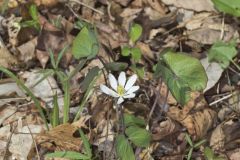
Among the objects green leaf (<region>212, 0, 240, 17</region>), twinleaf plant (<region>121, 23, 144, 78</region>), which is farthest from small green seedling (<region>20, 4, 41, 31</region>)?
green leaf (<region>212, 0, 240, 17</region>)

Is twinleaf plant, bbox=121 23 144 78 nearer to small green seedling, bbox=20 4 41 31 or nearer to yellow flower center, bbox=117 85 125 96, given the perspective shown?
yellow flower center, bbox=117 85 125 96

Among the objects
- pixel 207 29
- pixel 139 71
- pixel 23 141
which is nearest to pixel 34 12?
pixel 139 71

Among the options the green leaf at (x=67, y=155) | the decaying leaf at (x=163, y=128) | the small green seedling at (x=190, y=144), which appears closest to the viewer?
the green leaf at (x=67, y=155)

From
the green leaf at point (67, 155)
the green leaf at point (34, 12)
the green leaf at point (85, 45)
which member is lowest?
the green leaf at point (67, 155)

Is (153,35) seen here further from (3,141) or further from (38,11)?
(3,141)

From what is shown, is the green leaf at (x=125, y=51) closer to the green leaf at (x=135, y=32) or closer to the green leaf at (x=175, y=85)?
the green leaf at (x=135, y=32)

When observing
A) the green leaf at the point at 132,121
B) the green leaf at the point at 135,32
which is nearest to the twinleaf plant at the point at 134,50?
the green leaf at the point at 135,32
